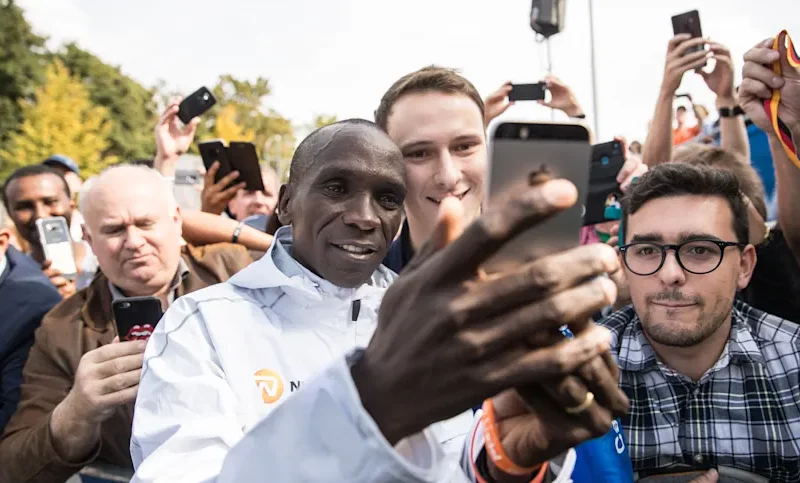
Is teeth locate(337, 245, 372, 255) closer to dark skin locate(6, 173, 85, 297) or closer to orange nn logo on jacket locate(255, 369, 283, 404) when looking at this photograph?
orange nn logo on jacket locate(255, 369, 283, 404)

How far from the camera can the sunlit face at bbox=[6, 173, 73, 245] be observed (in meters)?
4.85

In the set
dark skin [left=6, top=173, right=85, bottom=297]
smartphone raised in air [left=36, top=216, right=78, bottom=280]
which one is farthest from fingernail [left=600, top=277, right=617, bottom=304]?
dark skin [left=6, top=173, right=85, bottom=297]

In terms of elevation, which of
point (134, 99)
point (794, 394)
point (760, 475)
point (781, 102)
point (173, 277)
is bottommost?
point (760, 475)

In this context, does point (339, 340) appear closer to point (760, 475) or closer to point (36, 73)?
point (760, 475)

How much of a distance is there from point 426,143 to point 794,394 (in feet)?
5.34

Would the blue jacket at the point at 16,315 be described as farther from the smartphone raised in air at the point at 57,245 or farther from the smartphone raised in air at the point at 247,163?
the smartphone raised in air at the point at 247,163

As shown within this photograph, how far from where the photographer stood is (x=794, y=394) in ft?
7.70

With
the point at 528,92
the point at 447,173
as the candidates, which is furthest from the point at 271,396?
the point at 528,92

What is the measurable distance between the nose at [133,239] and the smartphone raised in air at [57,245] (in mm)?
1480

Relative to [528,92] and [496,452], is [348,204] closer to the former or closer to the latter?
[496,452]

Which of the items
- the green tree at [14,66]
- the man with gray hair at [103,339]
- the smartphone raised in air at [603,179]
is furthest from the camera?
the green tree at [14,66]

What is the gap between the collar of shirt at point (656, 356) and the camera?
2467 mm

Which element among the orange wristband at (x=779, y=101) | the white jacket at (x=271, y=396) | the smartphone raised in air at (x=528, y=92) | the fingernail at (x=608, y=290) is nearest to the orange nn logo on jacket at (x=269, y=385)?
the white jacket at (x=271, y=396)

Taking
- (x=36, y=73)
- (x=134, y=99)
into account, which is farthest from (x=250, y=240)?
(x=134, y=99)
